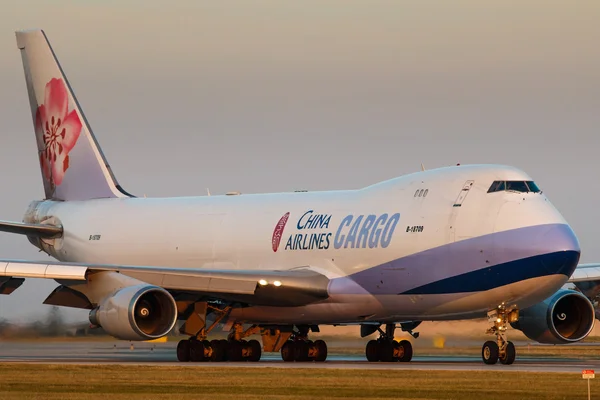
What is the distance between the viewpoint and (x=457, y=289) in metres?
30.3

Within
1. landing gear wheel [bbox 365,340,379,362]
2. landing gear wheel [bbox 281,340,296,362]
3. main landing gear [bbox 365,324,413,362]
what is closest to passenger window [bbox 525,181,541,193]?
main landing gear [bbox 365,324,413,362]

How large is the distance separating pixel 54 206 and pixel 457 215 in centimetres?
1812

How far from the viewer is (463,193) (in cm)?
3077

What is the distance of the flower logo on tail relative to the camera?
117 feet

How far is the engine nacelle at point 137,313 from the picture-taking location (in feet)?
104

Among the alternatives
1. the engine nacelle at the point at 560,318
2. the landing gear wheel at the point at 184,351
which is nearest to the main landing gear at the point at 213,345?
the landing gear wheel at the point at 184,351

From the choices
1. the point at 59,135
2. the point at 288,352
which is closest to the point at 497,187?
the point at 288,352

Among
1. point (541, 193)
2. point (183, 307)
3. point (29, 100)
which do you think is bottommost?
point (183, 307)

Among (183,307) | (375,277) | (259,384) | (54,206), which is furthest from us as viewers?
(54,206)

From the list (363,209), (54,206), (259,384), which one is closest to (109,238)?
(54,206)

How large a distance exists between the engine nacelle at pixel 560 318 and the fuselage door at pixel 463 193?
498cm

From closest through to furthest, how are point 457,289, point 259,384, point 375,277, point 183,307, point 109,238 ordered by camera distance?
point 259,384, point 457,289, point 375,277, point 183,307, point 109,238

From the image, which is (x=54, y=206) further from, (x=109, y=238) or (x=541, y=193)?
(x=541, y=193)

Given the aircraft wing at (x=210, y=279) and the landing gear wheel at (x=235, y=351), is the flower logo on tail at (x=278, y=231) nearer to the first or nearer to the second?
the aircraft wing at (x=210, y=279)
